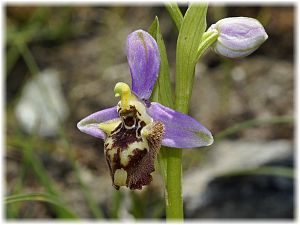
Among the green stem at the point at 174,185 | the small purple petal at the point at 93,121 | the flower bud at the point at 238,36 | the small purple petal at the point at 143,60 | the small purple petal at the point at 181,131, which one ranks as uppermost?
the flower bud at the point at 238,36

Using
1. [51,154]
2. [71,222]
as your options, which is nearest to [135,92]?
[71,222]

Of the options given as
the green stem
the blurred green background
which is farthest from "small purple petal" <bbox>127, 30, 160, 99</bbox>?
the blurred green background

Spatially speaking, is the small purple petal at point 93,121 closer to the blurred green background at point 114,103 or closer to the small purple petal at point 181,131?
the small purple petal at point 181,131

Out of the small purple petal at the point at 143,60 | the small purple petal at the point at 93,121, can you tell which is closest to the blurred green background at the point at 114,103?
the small purple petal at the point at 93,121

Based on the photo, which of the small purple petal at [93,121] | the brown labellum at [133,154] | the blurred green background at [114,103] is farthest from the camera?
the blurred green background at [114,103]

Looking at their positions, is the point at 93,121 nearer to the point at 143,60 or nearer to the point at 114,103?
the point at 143,60

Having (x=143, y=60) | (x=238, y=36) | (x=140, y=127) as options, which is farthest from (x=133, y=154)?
(x=238, y=36)

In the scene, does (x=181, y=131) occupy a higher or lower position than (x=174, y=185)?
higher
